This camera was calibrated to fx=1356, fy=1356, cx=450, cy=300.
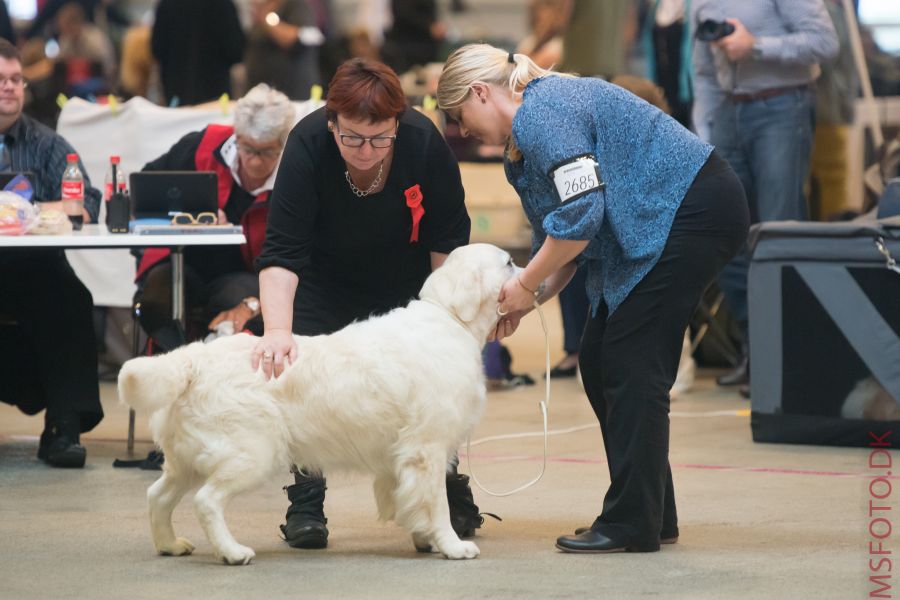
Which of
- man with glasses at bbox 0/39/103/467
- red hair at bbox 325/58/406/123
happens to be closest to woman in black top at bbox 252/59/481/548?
red hair at bbox 325/58/406/123

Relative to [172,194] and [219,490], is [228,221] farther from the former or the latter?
[219,490]

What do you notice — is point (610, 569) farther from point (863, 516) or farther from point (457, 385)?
point (863, 516)

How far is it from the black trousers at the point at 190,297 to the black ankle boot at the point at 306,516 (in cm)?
146

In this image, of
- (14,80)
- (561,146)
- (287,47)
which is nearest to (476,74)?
(561,146)

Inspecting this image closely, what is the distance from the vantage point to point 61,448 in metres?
5.02

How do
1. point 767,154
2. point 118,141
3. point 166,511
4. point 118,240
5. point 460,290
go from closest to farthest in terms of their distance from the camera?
point 460,290, point 166,511, point 118,240, point 767,154, point 118,141

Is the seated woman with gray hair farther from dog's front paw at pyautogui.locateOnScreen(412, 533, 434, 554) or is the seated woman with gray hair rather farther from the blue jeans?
the blue jeans

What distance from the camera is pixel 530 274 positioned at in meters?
3.50

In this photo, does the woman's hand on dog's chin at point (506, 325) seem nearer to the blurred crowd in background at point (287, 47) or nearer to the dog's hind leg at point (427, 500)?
the dog's hind leg at point (427, 500)

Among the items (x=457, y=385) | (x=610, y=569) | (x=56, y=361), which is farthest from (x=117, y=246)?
(x=610, y=569)

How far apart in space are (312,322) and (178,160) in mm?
1869

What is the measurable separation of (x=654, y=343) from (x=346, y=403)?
83 centimetres

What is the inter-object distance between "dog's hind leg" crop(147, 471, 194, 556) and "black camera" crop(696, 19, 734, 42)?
3856mm
